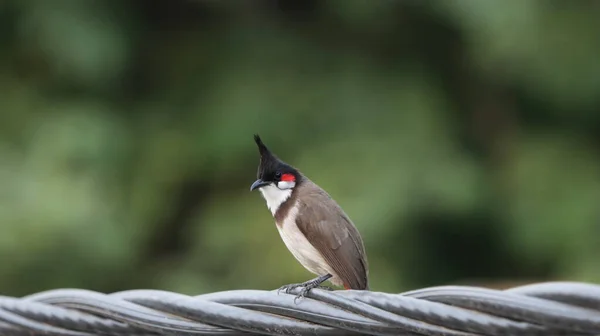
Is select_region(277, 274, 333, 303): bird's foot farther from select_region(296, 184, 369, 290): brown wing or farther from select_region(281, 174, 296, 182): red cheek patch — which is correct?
select_region(281, 174, 296, 182): red cheek patch

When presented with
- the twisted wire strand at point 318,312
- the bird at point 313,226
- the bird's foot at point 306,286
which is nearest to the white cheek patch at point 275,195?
the bird at point 313,226

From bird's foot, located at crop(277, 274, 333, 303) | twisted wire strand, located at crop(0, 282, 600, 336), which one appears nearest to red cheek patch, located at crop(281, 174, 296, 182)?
bird's foot, located at crop(277, 274, 333, 303)

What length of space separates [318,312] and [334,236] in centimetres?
53

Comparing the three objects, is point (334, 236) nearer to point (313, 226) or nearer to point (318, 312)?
point (313, 226)

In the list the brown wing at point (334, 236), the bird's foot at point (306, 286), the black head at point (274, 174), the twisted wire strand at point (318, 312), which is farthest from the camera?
the black head at point (274, 174)

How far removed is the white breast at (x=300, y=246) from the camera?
1.64 meters

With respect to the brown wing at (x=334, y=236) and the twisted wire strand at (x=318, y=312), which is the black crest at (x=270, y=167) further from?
the twisted wire strand at (x=318, y=312)

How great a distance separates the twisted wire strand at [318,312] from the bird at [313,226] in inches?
16.6

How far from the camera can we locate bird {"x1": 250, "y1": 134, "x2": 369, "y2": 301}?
1.57 metres

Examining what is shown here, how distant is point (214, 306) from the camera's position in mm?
1107

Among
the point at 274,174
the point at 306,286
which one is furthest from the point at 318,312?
the point at 274,174

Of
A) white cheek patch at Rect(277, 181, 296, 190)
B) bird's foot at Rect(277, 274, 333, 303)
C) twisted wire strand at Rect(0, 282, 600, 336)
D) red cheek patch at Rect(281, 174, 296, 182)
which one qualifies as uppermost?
red cheek patch at Rect(281, 174, 296, 182)

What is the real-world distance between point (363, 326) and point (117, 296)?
14.8 inches

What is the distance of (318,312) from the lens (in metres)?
1.07
